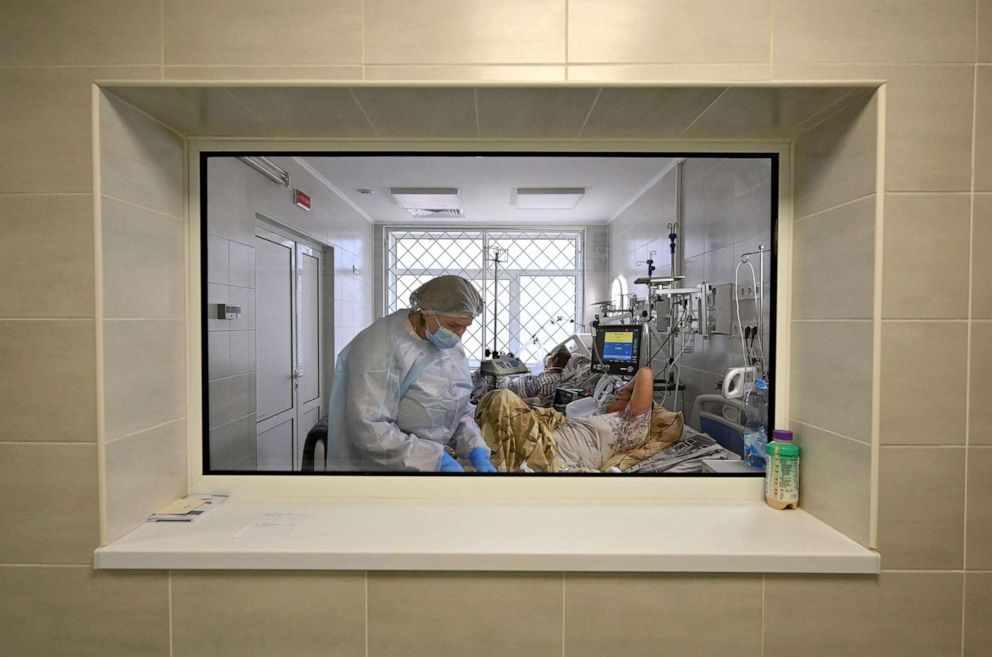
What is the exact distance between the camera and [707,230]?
142 centimetres

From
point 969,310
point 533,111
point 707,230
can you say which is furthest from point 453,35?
point 969,310

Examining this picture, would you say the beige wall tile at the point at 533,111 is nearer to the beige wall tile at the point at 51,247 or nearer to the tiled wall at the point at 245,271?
the tiled wall at the point at 245,271

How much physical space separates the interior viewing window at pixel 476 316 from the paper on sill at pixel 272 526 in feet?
0.51

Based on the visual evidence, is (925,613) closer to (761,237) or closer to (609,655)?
(609,655)

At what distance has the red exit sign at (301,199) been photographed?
4.50 ft

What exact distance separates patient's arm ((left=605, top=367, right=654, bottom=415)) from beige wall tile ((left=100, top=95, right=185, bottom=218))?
49.9 inches

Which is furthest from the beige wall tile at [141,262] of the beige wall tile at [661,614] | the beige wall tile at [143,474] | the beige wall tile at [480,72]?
the beige wall tile at [661,614]

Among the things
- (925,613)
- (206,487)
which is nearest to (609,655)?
(925,613)

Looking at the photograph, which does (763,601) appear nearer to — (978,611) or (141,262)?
(978,611)

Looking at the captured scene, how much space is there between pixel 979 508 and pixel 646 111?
3.58ft

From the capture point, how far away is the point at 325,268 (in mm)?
1369

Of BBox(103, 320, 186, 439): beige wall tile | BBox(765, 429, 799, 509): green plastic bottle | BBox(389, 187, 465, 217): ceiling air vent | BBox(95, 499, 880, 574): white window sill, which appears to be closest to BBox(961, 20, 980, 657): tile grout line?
BBox(95, 499, 880, 574): white window sill

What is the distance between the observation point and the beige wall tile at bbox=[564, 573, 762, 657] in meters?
1.05

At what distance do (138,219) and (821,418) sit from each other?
1.65m
